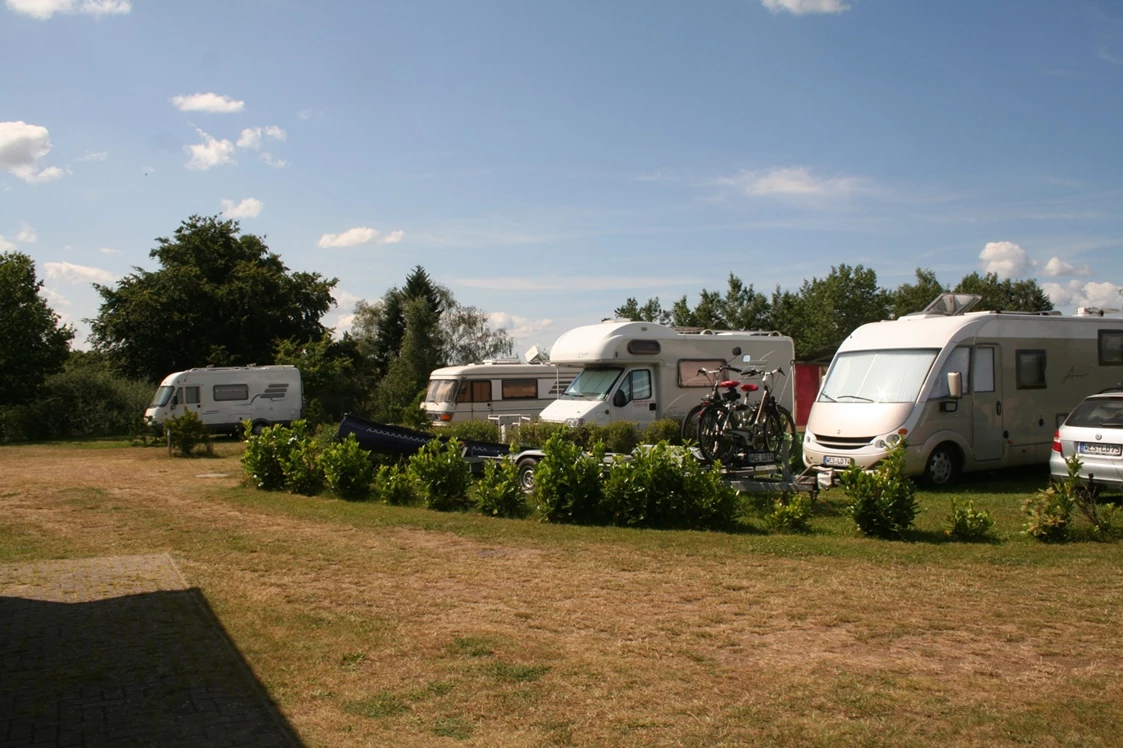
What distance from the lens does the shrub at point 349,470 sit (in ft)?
41.6

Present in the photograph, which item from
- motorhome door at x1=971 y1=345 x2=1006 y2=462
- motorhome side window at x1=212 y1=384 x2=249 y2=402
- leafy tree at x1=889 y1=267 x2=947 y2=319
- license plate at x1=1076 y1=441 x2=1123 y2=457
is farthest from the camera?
leafy tree at x1=889 y1=267 x2=947 y2=319

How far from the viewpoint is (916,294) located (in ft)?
201

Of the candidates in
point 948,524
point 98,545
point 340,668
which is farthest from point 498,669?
point 98,545

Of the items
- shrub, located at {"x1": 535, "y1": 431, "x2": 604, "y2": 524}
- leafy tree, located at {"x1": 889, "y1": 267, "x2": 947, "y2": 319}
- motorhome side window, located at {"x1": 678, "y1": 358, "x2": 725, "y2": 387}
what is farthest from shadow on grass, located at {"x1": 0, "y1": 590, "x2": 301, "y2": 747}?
leafy tree, located at {"x1": 889, "y1": 267, "x2": 947, "y2": 319}

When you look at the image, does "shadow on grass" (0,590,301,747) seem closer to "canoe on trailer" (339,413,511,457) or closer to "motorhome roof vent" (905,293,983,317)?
"canoe on trailer" (339,413,511,457)

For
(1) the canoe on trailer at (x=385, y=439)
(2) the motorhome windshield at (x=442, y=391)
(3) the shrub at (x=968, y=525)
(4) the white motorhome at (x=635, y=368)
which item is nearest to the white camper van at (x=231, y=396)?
(2) the motorhome windshield at (x=442, y=391)

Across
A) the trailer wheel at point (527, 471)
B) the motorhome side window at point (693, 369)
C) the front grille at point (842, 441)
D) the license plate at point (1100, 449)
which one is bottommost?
the trailer wheel at point (527, 471)

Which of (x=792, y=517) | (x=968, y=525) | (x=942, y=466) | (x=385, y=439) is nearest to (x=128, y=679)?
(x=792, y=517)

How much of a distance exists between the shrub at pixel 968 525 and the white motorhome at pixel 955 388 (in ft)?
9.36

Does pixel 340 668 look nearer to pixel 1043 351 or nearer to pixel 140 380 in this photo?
pixel 1043 351

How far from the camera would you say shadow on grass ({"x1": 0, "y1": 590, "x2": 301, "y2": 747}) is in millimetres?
4285

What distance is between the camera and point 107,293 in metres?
40.3

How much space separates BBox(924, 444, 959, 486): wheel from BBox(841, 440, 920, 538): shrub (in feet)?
13.0

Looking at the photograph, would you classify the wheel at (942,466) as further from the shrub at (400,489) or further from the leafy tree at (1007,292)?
the leafy tree at (1007,292)
